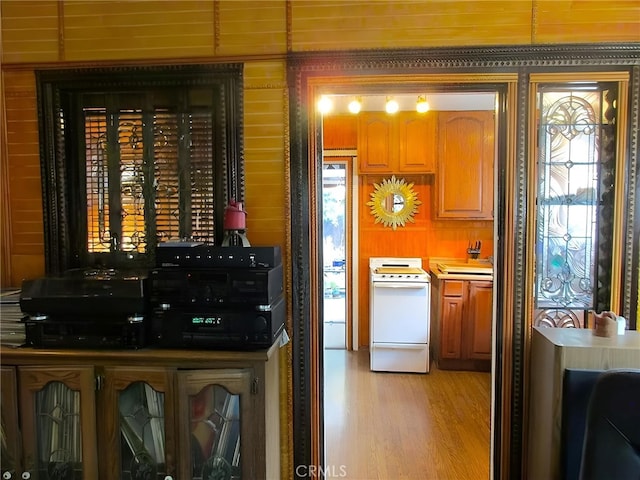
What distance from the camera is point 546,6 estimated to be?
5.98 ft

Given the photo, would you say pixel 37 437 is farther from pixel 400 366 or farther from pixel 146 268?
pixel 400 366

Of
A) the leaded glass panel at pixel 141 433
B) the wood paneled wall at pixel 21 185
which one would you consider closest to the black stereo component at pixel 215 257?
the leaded glass panel at pixel 141 433

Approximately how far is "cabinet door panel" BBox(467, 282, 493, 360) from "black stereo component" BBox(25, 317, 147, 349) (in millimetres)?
2861

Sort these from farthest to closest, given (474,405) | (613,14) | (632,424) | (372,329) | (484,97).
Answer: (372,329)
(484,97)
(474,405)
(613,14)
(632,424)

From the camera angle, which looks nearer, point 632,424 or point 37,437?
point 632,424

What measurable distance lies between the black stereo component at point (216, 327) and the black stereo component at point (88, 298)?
117 millimetres

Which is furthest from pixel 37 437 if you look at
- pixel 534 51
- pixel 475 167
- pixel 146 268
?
pixel 475 167

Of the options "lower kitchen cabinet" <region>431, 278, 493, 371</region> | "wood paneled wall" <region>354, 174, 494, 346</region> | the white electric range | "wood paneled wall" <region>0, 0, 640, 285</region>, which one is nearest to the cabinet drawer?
"lower kitchen cabinet" <region>431, 278, 493, 371</region>

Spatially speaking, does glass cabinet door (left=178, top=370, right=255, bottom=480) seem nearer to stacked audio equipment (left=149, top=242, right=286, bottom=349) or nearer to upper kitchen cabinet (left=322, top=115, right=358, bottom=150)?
stacked audio equipment (left=149, top=242, right=286, bottom=349)

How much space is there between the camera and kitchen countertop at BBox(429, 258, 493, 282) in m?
3.50

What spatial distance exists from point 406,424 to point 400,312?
102cm

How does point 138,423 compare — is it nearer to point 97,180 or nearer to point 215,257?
point 215,257

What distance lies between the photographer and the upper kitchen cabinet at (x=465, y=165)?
373 centimetres

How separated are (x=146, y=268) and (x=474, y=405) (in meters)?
2.64
